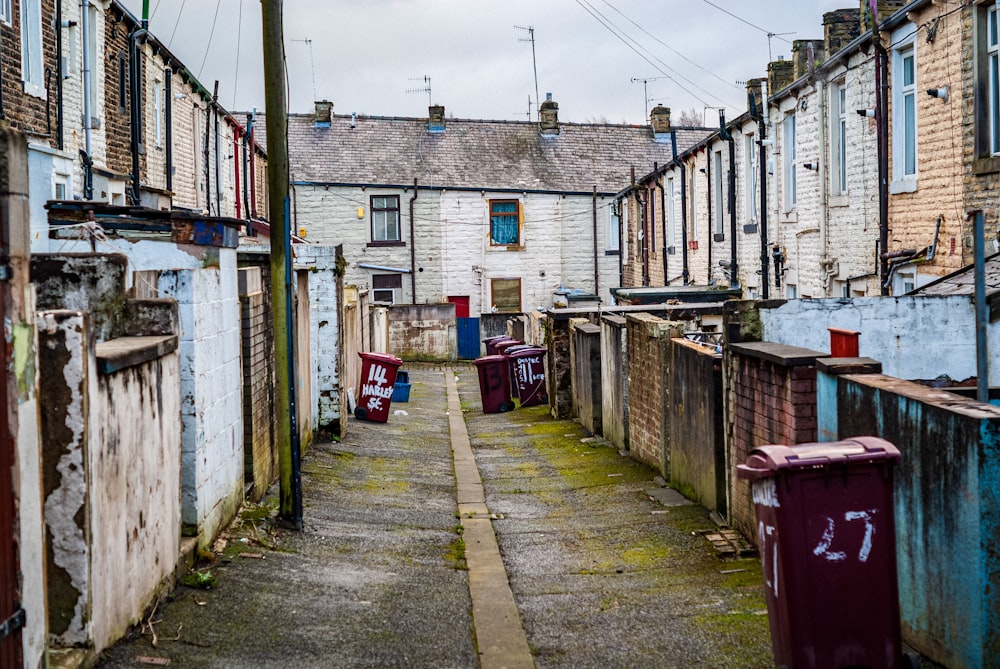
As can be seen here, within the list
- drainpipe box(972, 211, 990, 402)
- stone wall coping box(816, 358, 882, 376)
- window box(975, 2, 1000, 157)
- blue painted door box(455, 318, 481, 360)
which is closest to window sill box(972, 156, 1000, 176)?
window box(975, 2, 1000, 157)

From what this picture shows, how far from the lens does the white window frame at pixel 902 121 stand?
15750 millimetres

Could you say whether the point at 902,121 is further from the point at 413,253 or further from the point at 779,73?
the point at 413,253

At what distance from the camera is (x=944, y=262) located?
47.9 ft

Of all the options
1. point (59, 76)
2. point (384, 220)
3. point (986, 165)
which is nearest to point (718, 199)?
point (986, 165)

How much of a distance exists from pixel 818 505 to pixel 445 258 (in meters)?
38.3

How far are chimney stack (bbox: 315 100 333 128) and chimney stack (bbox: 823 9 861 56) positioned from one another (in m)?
28.3

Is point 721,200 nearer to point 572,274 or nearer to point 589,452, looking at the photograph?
point 589,452

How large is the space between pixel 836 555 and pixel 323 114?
137ft

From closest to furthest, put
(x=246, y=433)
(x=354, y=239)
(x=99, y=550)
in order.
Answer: (x=99, y=550) → (x=246, y=433) → (x=354, y=239)

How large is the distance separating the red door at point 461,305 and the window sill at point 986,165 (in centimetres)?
3086

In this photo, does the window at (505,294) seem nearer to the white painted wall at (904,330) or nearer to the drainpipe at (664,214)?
the drainpipe at (664,214)

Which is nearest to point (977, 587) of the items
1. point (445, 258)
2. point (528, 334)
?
point (528, 334)

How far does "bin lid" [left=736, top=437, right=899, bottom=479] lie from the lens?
210 inches

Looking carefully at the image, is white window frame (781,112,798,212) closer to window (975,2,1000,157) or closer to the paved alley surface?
window (975,2,1000,157)
